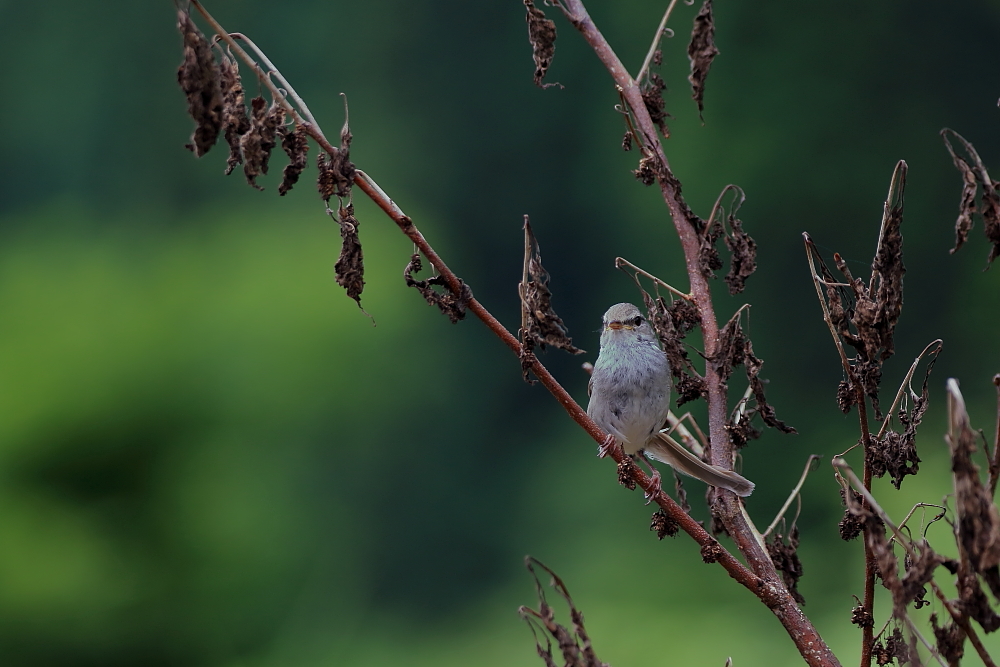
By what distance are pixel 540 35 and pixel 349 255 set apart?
33 centimetres

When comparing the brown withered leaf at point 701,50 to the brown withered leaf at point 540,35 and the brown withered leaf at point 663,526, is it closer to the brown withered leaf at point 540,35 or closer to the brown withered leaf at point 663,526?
the brown withered leaf at point 540,35

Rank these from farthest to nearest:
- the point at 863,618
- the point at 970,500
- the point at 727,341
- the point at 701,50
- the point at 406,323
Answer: the point at 406,323, the point at 701,50, the point at 727,341, the point at 863,618, the point at 970,500

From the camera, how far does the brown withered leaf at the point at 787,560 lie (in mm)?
921

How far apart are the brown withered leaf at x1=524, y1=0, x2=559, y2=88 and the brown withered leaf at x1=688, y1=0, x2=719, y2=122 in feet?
0.51

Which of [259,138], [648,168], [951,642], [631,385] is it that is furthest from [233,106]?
[631,385]

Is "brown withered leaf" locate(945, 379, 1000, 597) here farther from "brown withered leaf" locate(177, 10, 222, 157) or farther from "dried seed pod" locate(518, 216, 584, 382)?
"brown withered leaf" locate(177, 10, 222, 157)

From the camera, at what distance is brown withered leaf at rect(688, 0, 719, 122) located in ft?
3.27

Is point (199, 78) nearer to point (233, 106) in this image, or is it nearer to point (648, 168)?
point (233, 106)

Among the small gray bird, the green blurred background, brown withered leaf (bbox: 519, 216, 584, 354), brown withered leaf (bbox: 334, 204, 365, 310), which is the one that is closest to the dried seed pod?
brown withered leaf (bbox: 519, 216, 584, 354)

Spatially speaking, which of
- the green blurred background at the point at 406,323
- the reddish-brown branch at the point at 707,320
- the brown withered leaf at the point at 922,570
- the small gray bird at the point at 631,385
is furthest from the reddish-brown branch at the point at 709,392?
the green blurred background at the point at 406,323

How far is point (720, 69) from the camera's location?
4.37m

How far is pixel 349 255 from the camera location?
0.77 m

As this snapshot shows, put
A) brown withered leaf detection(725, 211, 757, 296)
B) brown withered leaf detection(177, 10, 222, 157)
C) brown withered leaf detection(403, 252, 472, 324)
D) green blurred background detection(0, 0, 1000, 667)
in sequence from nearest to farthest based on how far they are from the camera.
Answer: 1. brown withered leaf detection(177, 10, 222, 157)
2. brown withered leaf detection(403, 252, 472, 324)
3. brown withered leaf detection(725, 211, 757, 296)
4. green blurred background detection(0, 0, 1000, 667)

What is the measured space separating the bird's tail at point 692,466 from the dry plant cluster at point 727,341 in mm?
19
